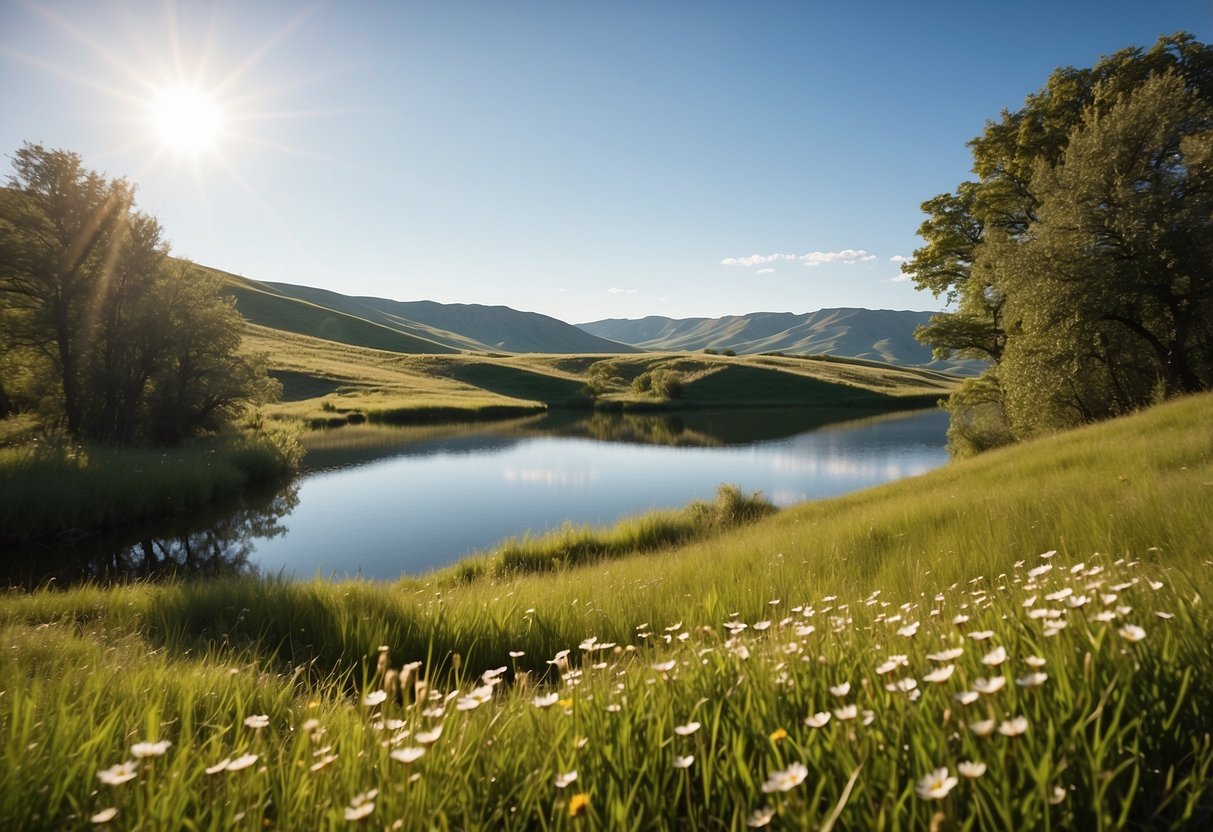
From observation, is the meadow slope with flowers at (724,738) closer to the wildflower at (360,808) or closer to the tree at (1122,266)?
the wildflower at (360,808)

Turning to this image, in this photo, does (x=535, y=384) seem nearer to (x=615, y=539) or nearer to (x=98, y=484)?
(x=98, y=484)

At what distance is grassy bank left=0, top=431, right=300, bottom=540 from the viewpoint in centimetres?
1622

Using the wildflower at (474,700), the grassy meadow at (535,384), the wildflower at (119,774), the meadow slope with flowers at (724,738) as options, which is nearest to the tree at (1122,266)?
the meadow slope with flowers at (724,738)

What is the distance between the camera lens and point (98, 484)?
18297mm

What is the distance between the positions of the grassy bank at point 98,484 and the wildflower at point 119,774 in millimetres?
19455

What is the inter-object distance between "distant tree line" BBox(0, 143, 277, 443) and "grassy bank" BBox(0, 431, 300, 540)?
139 inches

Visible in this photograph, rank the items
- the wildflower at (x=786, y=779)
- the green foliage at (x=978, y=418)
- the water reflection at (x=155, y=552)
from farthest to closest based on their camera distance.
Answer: the green foliage at (x=978, y=418) → the water reflection at (x=155, y=552) → the wildflower at (x=786, y=779)

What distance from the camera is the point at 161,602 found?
834 cm

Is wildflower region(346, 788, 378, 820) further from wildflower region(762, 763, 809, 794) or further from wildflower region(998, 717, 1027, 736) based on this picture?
wildflower region(998, 717, 1027, 736)

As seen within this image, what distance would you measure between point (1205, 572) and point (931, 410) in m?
83.1

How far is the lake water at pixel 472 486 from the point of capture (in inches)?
666

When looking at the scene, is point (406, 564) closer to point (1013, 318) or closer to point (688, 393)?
point (1013, 318)

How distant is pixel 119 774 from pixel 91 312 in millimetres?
29387

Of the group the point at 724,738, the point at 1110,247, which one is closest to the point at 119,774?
the point at 724,738
